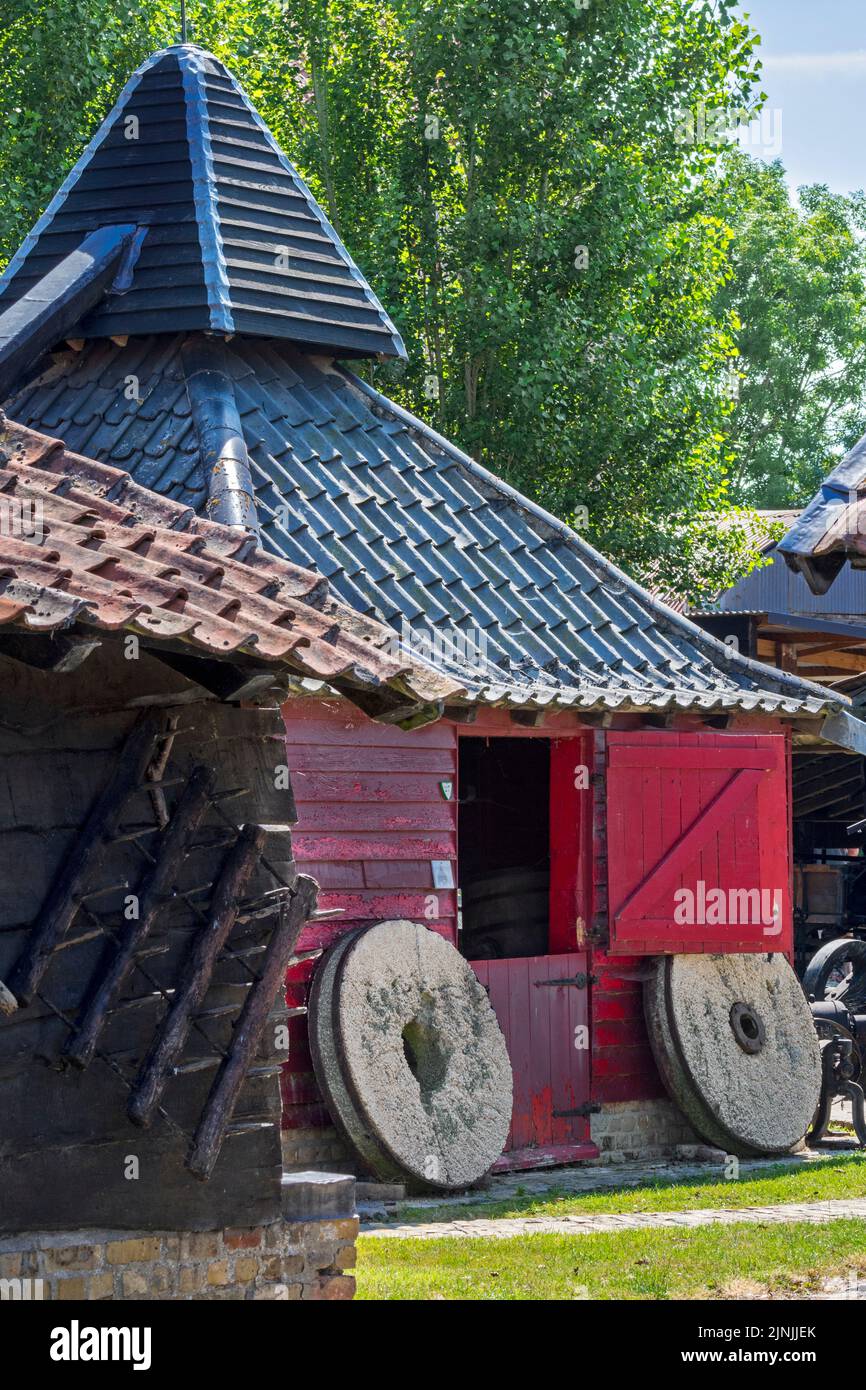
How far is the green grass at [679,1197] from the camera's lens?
10.6m

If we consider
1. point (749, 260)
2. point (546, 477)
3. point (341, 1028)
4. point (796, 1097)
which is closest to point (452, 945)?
point (341, 1028)

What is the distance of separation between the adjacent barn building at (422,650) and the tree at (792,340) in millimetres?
26186

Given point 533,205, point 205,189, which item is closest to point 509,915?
point 205,189

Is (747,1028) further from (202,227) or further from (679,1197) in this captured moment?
(202,227)

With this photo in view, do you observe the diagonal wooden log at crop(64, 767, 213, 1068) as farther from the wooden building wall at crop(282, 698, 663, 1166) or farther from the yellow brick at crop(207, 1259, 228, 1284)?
the wooden building wall at crop(282, 698, 663, 1166)

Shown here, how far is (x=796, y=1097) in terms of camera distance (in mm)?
13062

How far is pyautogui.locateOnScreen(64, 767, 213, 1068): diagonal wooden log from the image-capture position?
6.07 m

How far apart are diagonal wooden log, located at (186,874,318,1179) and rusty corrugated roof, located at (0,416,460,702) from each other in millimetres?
1079

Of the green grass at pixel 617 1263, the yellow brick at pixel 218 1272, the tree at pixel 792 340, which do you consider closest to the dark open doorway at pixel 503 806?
the green grass at pixel 617 1263

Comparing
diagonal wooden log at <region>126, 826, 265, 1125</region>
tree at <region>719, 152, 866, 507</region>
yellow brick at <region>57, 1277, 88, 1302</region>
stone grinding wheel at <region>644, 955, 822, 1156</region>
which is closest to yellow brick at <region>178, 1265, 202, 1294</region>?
yellow brick at <region>57, 1277, 88, 1302</region>

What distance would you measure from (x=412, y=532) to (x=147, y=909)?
6.87 metres

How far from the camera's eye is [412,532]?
12.9 meters

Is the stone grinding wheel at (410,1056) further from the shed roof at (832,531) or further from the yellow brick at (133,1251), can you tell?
the shed roof at (832,531)
